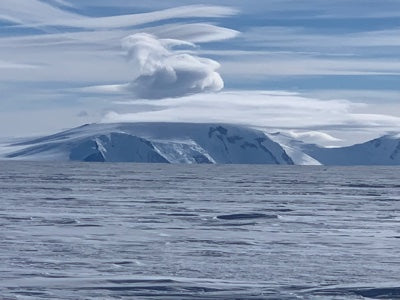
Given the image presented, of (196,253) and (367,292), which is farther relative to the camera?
(196,253)

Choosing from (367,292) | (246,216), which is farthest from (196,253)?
(246,216)

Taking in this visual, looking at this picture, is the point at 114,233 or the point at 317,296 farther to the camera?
the point at 114,233

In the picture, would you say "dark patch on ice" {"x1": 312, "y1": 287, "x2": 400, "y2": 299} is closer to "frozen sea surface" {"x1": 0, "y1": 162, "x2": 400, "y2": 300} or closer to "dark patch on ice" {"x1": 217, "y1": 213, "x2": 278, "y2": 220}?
"frozen sea surface" {"x1": 0, "y1": 162, "x2": 400, "y2": 300}

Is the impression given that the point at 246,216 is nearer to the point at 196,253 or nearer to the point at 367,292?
the point at 196,253

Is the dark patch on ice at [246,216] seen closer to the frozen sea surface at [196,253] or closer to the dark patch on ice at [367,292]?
the frozen sea surface at [196,253]

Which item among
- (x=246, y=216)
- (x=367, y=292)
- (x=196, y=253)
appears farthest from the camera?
(x=246, y=216)

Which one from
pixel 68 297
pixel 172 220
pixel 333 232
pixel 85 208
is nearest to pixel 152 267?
pixel 68 297

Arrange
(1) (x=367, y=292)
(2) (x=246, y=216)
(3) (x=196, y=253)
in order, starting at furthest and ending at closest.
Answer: (2) (x=246, y=216) < (3) (x=196, y=253) < (1) (x=367, y=292)

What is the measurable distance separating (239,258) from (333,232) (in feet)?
33.0

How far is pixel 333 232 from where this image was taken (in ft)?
122

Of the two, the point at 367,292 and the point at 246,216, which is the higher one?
the point at 246,216

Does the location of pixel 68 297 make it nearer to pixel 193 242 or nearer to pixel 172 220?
pixel 193 242

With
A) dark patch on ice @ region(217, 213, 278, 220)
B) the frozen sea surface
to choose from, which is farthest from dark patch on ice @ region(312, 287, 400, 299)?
dark patch on ice @ region(217, 213, 278, 220)

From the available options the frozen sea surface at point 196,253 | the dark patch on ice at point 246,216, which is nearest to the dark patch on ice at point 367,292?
the frozen sea surface at point 196,253
